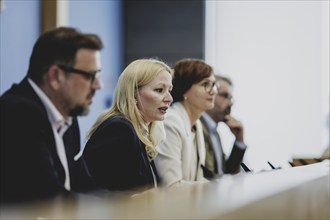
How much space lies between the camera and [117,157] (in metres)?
2.25

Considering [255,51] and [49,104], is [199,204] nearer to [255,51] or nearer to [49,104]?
[49,104]

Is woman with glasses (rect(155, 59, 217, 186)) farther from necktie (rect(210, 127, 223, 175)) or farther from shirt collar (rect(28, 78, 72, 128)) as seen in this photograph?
shirt collar (rect(28, 78, 72, 128))

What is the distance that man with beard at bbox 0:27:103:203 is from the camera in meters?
1.55

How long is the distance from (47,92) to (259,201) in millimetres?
804

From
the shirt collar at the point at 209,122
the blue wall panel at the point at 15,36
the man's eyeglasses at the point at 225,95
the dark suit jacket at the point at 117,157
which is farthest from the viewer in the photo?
the blue wall panel at the point at 15,36

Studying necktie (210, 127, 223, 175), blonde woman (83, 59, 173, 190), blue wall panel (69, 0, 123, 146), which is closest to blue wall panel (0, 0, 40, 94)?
blue wall panel (69, 0, 123, 146)

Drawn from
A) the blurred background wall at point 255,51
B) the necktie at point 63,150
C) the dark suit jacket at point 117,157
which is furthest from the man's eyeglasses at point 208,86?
the blurred background wall at point 255,51

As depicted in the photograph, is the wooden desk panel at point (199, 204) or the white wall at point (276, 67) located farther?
the white wall at point (276, 67)

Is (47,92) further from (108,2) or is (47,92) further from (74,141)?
(108,2)

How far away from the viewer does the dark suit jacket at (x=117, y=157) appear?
2152 mm

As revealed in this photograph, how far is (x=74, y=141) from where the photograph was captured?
6.09 feet

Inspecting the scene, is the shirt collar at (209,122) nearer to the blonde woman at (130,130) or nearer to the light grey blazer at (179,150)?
the light grey blazer at (179,150)

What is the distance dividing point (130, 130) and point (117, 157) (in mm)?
95

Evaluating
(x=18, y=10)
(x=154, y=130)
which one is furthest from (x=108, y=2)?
(x=154, y=130)
